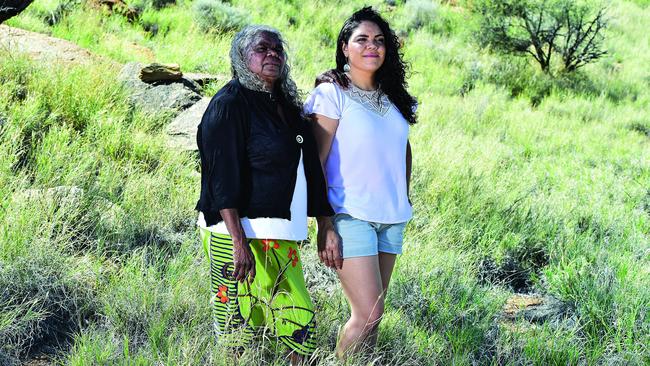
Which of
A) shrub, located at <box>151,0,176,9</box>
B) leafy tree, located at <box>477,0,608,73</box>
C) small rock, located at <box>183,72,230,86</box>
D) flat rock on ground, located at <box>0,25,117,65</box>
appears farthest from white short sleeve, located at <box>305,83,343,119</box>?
leafy tree, located at <box>477,0,608,73</box>

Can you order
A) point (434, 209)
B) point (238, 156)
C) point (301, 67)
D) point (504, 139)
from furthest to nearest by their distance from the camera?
point (301, 67) < point (504, 139) < point (434, 209) < point (238, 156)

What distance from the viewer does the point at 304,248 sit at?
5.43 meters

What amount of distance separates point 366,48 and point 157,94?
467 centimetres

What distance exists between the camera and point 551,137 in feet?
35.0

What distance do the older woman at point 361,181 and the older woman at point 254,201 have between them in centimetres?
20

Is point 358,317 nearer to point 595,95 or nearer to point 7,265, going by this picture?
point 7,265

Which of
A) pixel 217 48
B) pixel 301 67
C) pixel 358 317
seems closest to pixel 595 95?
pixel 301 67

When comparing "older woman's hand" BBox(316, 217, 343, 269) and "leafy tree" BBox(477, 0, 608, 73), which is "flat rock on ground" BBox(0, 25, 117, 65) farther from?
"leafy tree" BBox(477, 0, 608, 73)

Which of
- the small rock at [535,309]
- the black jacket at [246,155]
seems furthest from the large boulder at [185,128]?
the black jacket at [246,155]

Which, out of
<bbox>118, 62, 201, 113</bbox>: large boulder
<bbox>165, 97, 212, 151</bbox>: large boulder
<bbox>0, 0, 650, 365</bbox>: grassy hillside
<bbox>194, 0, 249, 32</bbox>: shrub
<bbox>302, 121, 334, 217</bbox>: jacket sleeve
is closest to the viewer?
<bbox>302, 121, 334, 217</bbox>: jacket sleeve

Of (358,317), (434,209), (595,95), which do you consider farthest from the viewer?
(595,95)

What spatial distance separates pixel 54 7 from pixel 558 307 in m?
8.75

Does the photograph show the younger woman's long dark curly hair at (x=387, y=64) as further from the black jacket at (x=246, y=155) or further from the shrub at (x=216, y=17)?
the shrub at (x=216, y=17)

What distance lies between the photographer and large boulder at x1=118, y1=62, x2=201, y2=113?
Result: 7.61 m
